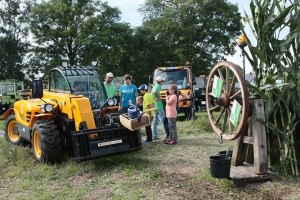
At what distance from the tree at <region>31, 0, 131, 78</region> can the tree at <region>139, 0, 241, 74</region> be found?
5.99m

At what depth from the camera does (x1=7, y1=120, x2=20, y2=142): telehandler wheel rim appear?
8.63 m

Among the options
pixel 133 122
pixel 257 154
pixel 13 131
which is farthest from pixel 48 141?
pixel 257 154

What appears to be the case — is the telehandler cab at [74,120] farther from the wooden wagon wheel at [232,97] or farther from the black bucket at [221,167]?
the black bucket at [221,167]

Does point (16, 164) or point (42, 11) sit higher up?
point (42, 11)

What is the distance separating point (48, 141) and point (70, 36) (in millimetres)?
26089

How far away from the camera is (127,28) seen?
33.2 m

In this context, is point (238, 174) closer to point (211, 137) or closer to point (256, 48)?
point (256, 48)

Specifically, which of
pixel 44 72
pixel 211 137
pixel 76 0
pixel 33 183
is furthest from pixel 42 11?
pixel 33 183

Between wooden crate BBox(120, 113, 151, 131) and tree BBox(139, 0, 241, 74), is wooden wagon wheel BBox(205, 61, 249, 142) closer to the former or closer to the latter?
wooden crate BBox(120, 113, 151, 131)

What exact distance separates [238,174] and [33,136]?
398 cm

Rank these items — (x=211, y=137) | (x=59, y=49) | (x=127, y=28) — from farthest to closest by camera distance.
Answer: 1. (x=127, y=28)
2. (x=59, y=49)
3. (x=211, y=137)

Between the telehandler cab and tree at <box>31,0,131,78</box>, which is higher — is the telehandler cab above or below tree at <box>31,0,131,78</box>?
below

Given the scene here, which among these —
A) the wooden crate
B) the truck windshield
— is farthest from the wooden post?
the truck windshield

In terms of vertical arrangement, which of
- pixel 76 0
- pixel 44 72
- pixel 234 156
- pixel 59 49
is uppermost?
pixel 76 0
